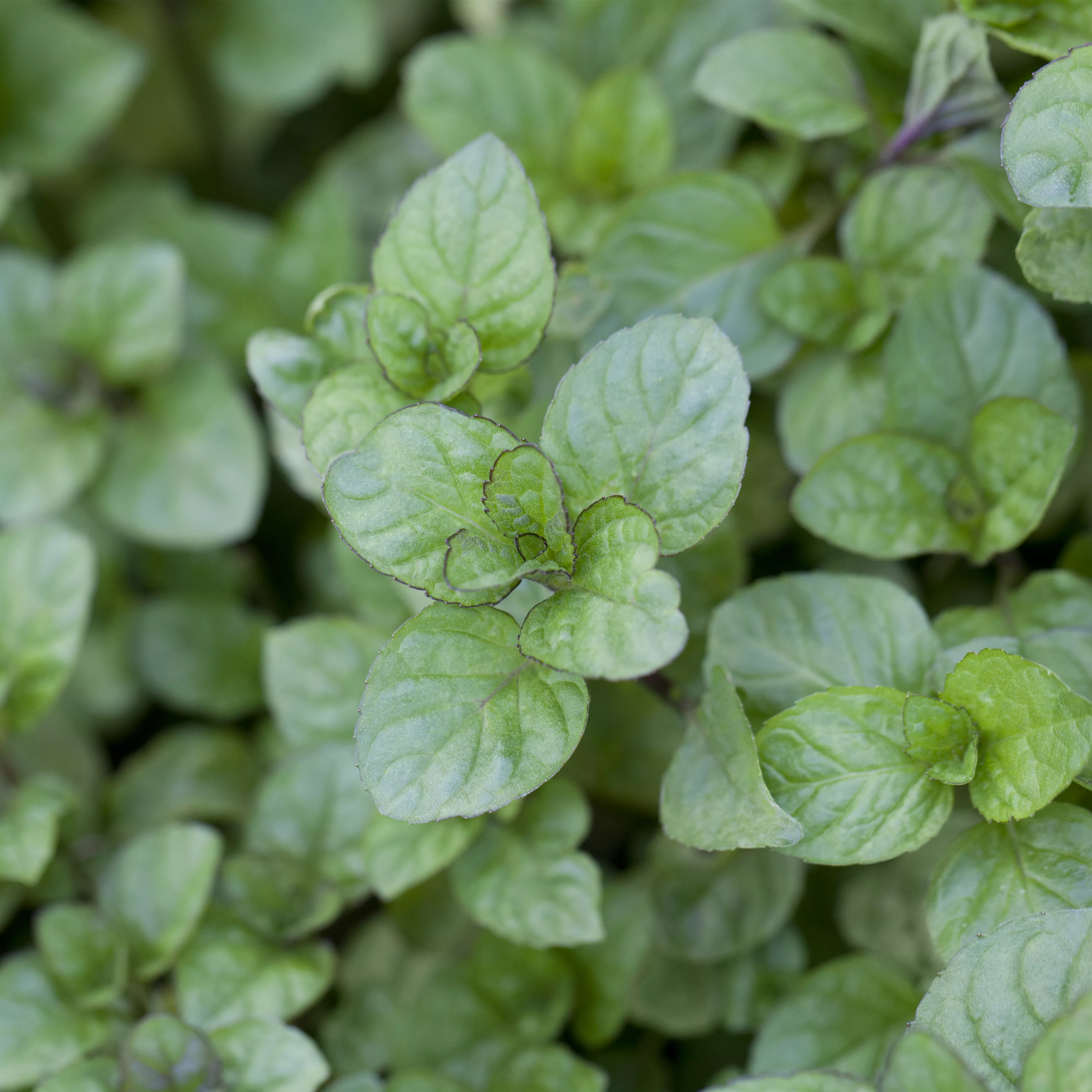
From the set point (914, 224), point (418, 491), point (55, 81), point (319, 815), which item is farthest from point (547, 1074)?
point (55, 81)

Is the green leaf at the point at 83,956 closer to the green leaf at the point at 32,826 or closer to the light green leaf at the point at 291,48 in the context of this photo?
the green leaf at the point at 32,826

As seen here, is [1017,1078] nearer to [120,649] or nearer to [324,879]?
[324,879]

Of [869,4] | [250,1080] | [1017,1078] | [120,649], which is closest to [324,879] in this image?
[250,1080]

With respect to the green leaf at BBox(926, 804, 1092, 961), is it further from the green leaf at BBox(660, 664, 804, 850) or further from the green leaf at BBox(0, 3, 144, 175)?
the green leaf at BBox(0, 3, 144, 175)

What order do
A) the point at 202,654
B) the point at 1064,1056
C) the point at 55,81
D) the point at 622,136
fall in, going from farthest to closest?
1. the point at 55,81
2. the point at 202,654
3. the point at 622,136
4. the point at 1064,1056

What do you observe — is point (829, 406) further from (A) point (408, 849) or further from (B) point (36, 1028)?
(B) point (36, 1028)

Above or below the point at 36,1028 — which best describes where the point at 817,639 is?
above

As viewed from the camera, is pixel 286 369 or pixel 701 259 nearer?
pixel 286 369
